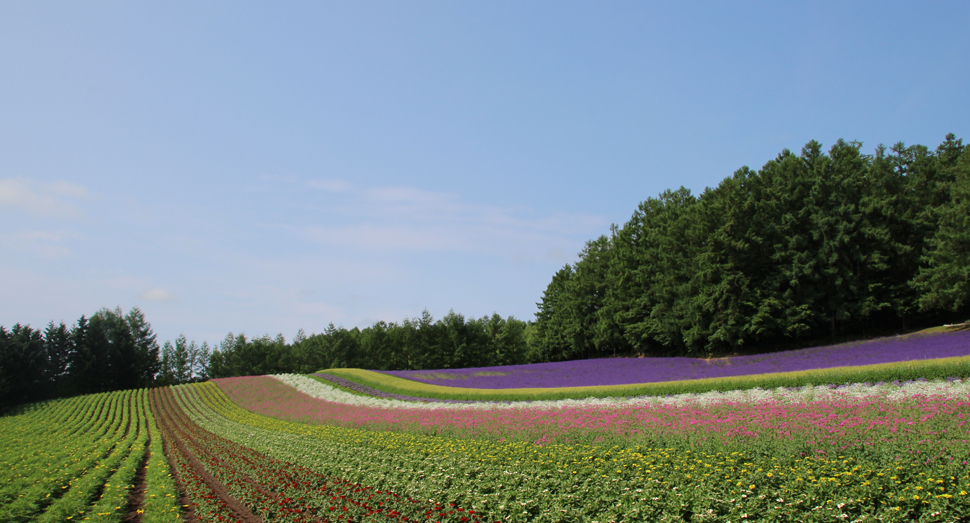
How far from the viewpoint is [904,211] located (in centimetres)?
4150

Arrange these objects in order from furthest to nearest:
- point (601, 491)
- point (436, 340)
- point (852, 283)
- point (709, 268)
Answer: point (436, 340) < point (709, 268) < point (852, 283) < point (601, 491)

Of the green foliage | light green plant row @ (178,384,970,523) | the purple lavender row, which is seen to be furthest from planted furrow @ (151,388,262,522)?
the green foliage

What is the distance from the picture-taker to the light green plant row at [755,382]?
17438 millimetres

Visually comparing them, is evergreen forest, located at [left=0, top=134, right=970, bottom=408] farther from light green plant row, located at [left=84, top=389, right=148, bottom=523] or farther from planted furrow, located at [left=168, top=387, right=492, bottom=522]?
light green plant row, located at [left=84, top=389, right=148, bottom=523]

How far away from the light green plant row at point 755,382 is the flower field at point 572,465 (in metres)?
0.31

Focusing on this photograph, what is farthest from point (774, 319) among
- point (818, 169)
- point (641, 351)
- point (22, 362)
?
point (22, 362)

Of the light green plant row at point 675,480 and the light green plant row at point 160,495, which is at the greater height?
the light green plant row at point 675,480

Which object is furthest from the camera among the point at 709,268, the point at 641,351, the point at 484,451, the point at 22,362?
the point at 22,362

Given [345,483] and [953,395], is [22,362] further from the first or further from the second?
[953,395]

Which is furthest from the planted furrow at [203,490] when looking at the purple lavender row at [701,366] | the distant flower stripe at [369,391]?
the purple lavender row at [701,366]

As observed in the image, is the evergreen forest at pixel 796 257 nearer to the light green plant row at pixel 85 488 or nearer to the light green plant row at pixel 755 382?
the light green plant row at pixel 755 382

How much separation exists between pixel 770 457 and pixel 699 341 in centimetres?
3982

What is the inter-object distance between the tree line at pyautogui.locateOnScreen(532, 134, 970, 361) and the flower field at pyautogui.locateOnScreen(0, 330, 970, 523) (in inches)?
637

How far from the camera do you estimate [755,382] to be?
21.3 metres
